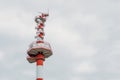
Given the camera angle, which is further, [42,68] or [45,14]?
[45,14]

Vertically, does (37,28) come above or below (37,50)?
above

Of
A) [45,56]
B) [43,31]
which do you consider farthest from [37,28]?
[45,56]

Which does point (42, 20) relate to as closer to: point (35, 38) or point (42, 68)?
point (35, 38)

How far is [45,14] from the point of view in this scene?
111375 mm

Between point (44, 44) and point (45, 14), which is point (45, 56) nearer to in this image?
point (44, 44)

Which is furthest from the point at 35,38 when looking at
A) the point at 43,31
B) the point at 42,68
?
the point at 42,68

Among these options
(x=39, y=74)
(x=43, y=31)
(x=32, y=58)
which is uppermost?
(x=43, y=31)

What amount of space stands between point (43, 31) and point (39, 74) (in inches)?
597

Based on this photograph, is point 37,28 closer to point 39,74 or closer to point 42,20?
point 42,20

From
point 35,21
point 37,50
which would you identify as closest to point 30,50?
point 37,50

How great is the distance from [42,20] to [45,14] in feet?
6.70

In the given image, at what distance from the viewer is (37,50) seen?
105062 mm

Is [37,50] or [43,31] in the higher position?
[43,31]

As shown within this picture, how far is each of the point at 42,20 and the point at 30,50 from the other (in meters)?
11.2
